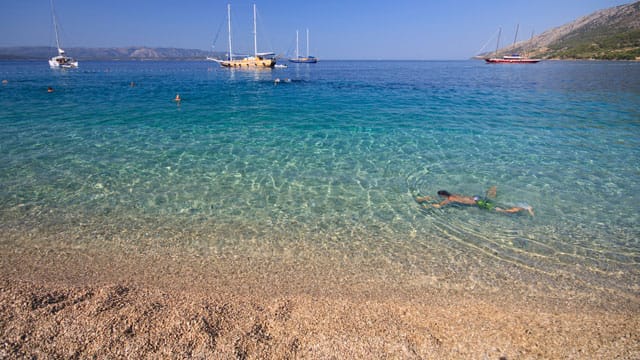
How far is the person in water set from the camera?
787 centimetres

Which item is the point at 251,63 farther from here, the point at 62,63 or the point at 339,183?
the point at 339,183

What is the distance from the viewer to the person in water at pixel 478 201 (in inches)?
310

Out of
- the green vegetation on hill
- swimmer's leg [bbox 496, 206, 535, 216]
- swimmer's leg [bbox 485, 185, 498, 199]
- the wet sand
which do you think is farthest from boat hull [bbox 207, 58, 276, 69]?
the green vegetation on hill

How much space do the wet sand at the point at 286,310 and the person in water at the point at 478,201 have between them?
2.48m

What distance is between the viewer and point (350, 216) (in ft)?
25.2

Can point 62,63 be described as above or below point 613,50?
below

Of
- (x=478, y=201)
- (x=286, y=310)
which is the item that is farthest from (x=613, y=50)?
(x=286, y=310)

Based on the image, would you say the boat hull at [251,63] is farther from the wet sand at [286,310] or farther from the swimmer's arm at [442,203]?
the wet sand at [286,310]

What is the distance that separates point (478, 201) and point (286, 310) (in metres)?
5.77

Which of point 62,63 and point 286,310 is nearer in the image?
point 286,310

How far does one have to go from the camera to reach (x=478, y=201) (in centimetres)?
818

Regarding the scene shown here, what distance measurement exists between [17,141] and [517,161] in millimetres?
19094

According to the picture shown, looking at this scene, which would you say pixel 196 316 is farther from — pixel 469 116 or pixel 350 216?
pixel 469 116

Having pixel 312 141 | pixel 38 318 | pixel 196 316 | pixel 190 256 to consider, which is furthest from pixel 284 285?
pixel 312 141
